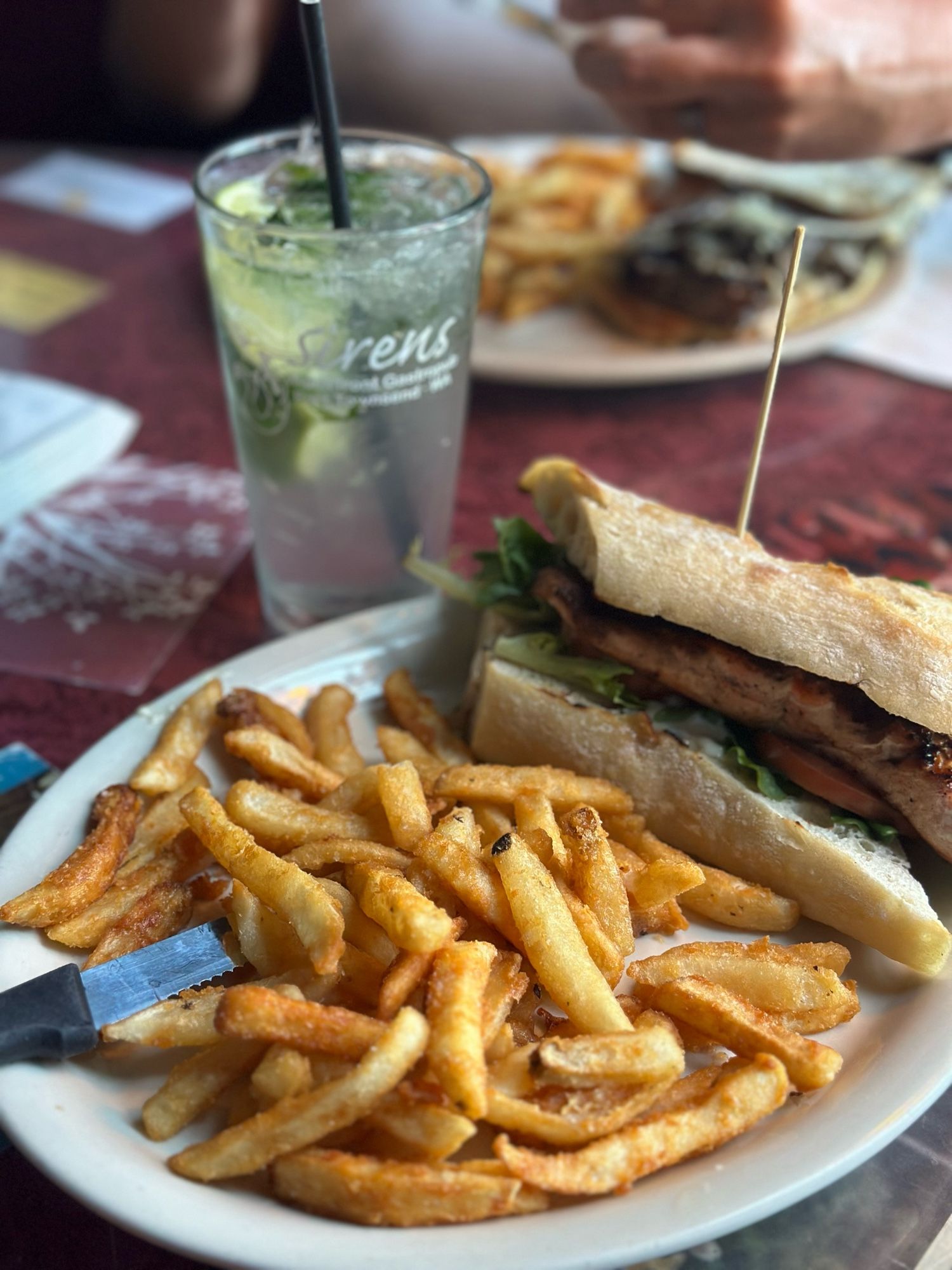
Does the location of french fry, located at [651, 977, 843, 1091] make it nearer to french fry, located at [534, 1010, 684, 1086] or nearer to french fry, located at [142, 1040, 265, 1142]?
french fry, located at [534, 1010, 684, 1086]

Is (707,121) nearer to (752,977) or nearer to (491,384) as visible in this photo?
(491,384)

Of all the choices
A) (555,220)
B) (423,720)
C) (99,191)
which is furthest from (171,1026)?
(99,191)

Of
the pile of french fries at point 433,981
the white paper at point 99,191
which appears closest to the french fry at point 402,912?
the pile of french fries at point 433,981

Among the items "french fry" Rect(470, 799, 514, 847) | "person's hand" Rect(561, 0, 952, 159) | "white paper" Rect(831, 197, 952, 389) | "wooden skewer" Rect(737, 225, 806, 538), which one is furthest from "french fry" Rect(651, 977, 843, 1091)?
"white paper" Rect(831, 197, 952, 389)

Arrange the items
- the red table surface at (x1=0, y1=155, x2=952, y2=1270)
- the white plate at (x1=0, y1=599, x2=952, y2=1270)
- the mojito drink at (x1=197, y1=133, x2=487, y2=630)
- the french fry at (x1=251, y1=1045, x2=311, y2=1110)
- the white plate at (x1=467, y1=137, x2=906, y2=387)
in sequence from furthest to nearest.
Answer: the white plate at (x1=467, y1=137, x2=906, y2=387)
the red table surface at (x1=0, y1=155, x2=952, y2=1270)
the mojito drink at (x1=197, y1=133, x2=487, y2=630)
the french fry at (x1=251, y1=1045, x2=311, y2=1110)
the white plate at (x1=0, y1=599, x2=952, y2=1270)

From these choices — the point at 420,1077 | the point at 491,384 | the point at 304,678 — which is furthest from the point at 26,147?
the point at 420,1077

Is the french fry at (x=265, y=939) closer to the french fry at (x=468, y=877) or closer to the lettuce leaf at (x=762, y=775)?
the french fry at (x=468, y=877)
